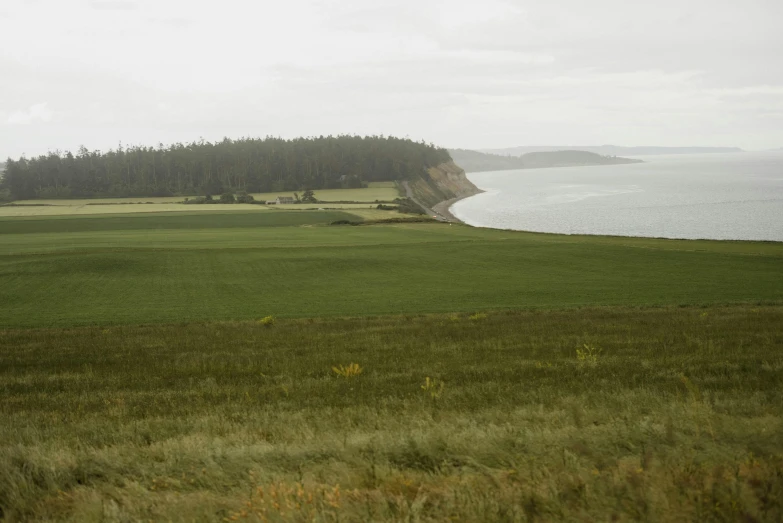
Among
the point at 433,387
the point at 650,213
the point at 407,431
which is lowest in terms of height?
the point at 433,387

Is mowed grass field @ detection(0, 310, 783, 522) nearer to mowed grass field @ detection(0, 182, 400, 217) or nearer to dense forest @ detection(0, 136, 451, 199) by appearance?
mowed grass field @ detection(0, 182, 400, 217)

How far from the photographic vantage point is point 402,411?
9180mm

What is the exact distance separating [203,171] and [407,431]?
172 m

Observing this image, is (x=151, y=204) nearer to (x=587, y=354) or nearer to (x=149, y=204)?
(x=149, y=204)

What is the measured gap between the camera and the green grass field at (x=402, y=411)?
18.0 ft

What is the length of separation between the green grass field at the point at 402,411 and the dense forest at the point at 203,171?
131 m

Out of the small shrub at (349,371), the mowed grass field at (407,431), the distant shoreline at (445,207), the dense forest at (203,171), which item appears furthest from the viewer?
the dense forest at (203,171)

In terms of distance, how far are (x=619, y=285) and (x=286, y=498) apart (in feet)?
106

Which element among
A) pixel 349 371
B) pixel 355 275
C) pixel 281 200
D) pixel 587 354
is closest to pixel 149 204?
pixel 281 200

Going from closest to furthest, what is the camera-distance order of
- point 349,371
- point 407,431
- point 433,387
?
point 407,431, point 433,387, point 349,371

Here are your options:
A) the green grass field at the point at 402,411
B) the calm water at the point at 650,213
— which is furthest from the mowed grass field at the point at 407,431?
the calm water at the point at 650,213

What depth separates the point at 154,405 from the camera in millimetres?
10539

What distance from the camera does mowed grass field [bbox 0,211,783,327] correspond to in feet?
98.5

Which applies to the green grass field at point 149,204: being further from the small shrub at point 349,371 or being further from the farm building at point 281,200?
the small shrub at point 349,371
